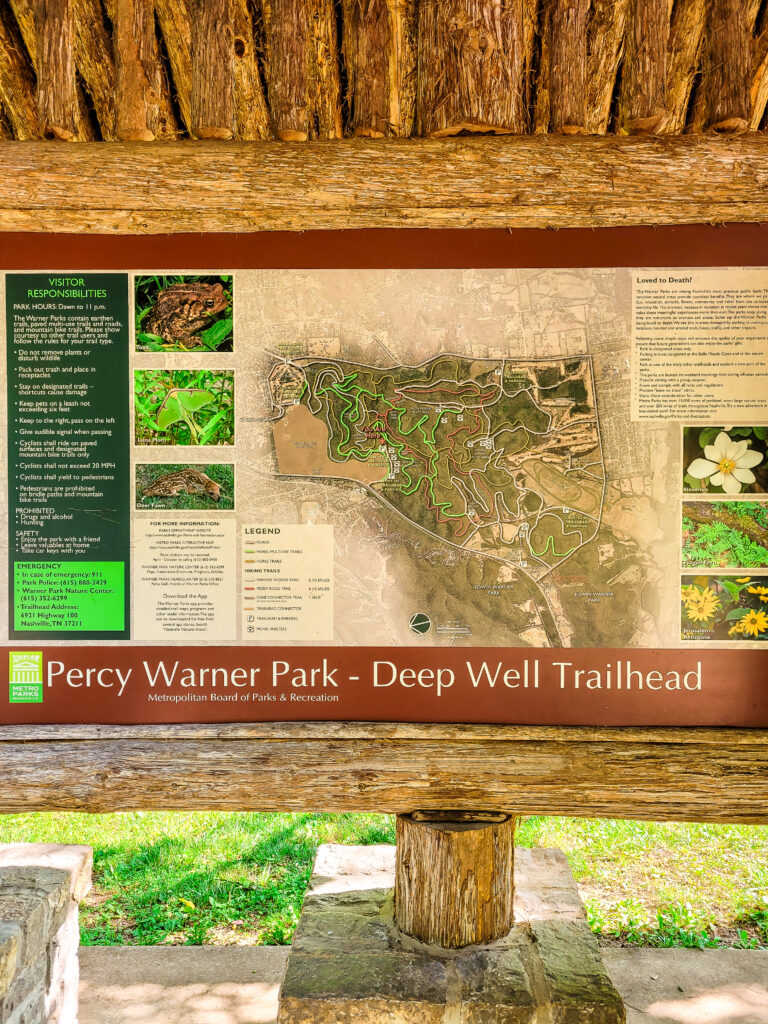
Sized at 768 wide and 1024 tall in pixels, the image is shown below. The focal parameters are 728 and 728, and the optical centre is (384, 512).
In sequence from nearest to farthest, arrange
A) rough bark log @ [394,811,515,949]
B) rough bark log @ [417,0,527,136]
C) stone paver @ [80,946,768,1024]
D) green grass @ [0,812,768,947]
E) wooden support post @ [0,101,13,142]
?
rough bark log @ [417,0,527,136], rough bark log @ [394,811,515,949], wooden support post @ [0,101,13,142], stone paver @ [80,946,768,1024], green grass @ [0,812,768,947]

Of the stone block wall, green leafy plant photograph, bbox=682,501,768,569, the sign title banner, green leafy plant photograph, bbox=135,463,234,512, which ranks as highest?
green leafy plant photograph, bbox=135,463,234,512

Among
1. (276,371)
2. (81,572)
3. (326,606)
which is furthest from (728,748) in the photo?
(81,572)

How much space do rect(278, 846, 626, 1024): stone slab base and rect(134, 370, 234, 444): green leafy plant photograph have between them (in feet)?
6.55

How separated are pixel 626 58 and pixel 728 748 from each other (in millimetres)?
2517

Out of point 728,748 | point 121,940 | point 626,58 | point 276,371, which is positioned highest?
point 626,58

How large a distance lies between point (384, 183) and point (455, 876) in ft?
8.60

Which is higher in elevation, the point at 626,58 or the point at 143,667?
the point at 626,58

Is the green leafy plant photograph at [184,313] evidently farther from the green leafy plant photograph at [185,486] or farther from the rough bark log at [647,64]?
the rough bark log at [647,64]

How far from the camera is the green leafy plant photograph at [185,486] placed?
105 inches

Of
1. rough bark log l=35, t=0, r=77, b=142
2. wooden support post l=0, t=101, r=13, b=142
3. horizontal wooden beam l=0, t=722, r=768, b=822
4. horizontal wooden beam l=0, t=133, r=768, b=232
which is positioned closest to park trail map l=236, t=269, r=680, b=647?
horizontal wooden beam l=0, t=133, r=768, b=232

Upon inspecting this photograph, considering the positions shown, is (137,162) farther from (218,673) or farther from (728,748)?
(728,748)

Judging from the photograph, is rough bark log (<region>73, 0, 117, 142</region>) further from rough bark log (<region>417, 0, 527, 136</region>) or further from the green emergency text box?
the green emergency text box

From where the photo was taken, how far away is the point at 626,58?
8.64 ft

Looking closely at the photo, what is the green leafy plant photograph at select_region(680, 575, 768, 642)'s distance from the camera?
2.61m
